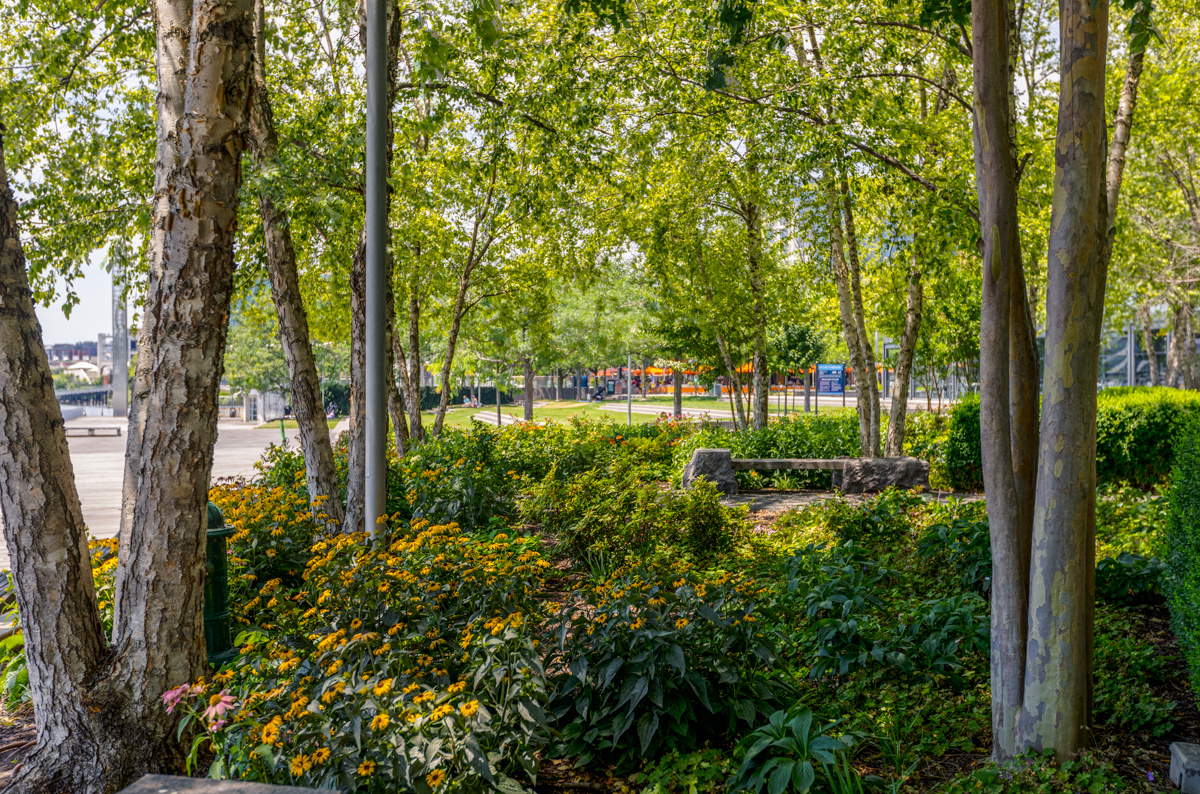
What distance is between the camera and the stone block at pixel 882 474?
10.3 m

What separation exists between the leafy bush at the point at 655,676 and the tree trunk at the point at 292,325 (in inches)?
158

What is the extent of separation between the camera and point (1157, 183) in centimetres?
1612

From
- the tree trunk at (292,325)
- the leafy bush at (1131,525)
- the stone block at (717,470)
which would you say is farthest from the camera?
the stone block at (717,470)

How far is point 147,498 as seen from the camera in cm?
340

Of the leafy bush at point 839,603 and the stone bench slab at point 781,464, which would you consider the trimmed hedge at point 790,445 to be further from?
the leafy bush at point 839,603

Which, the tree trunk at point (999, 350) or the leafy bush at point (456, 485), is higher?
the tree trunk at point (999, 350)

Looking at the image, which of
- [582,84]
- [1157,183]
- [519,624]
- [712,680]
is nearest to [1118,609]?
[712,680]

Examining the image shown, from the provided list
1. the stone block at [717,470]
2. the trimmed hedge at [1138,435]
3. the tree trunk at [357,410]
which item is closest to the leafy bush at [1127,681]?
the tree trunk at [357,410]

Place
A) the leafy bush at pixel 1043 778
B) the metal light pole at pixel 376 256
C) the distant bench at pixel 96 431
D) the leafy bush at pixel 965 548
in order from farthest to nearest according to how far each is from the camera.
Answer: the distant bench at pixel 96 431 → the metal light pole at pixel 376 256 → the leafy bush at pixel 965 548 → the leafy bush at pixel 1043 778

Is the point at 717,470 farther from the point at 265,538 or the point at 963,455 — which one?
the point at 265,538

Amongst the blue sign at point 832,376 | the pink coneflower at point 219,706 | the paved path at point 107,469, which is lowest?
the paved path at point 107,469

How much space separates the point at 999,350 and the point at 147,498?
3779mm

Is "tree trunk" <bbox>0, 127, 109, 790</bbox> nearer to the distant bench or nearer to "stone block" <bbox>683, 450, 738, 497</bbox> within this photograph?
"stone block" <bbox>683, 450, 738, 497</bbox>

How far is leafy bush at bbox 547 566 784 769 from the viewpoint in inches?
127
